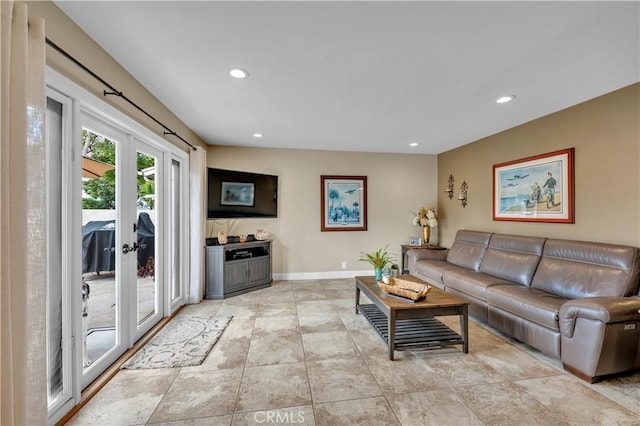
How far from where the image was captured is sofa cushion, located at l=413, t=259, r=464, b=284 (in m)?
3.78

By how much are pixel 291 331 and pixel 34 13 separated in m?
2.97

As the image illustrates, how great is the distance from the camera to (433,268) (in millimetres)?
3932

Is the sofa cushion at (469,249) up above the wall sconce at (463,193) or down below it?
below

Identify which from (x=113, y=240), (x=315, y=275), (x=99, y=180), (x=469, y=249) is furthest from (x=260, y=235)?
(x=469, y=249)

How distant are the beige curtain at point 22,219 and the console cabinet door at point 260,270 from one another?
3.16 metres

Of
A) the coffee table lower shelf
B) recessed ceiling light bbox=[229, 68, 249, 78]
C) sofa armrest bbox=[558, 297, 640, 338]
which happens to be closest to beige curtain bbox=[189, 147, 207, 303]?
recessed ceiling light bbox=[229, 68, 249, 78]

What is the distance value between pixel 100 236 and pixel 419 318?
9.32ft

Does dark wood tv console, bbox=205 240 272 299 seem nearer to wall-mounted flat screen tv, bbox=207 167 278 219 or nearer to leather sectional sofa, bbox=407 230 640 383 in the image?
wall-mounted flat screen tv, bbox=207 167 278 219

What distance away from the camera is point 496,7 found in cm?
149

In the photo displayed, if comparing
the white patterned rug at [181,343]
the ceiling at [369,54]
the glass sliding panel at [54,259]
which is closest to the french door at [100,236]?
the glass sliding panel at [54,259]

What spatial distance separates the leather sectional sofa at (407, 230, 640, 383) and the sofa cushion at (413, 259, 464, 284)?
20 millimetres

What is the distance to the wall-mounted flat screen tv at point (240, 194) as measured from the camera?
4168 millimetres

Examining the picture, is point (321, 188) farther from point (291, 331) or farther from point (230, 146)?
point (291, 331)

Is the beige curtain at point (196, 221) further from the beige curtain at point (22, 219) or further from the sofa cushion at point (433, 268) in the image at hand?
the sofa cushion at point (433, 268)
